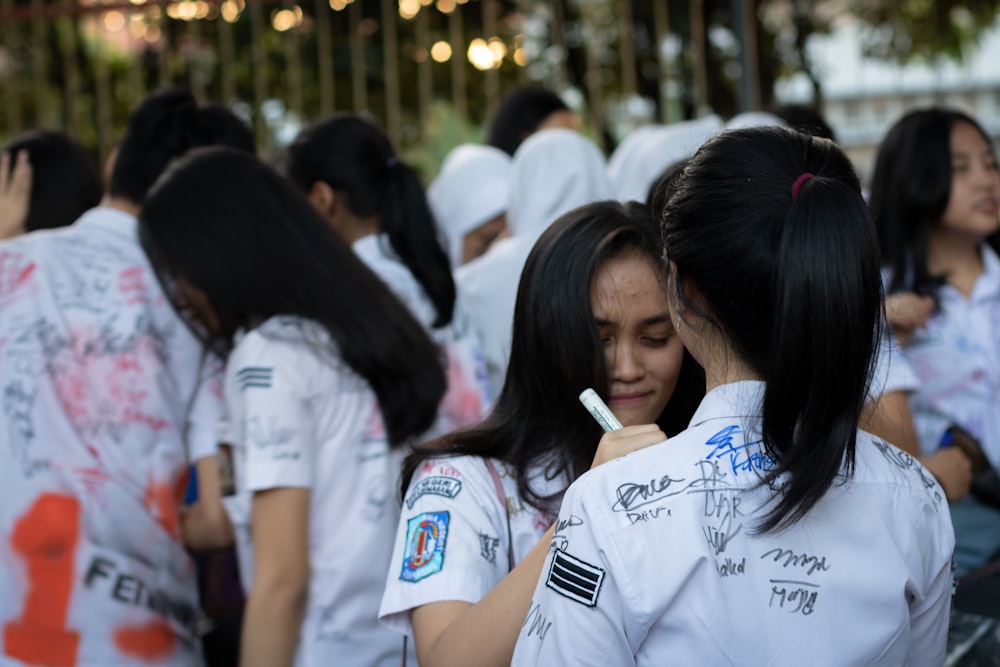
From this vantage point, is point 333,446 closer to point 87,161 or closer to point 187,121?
point 187,121

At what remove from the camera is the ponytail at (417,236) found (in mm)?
2535

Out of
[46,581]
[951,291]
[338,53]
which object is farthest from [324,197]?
[338,53]

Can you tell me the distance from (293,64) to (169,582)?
11.4 ft

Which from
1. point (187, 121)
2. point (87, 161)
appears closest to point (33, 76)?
point (87, 161)

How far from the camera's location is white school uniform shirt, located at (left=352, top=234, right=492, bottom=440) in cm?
244

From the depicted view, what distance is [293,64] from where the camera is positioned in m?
5.26

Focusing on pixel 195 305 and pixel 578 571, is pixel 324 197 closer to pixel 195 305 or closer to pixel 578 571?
pixel 195 305

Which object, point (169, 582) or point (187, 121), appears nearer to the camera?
point (169, 582)

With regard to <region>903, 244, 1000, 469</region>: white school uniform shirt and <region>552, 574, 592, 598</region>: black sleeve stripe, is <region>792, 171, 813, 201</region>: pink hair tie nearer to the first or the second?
<region>552, 574, 592, 598</region>: black sleeve stripe

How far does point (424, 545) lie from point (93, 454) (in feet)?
2.95

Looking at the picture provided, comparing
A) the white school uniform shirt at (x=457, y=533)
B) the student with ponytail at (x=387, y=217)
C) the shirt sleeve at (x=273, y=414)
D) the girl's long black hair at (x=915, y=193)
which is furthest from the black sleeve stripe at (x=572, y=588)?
the girl's long black hair at (x=915, y=193)

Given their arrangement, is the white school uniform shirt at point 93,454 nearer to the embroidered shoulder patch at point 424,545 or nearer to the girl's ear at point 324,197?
the girl's ear at point 324,197

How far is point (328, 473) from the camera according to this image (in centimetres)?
210

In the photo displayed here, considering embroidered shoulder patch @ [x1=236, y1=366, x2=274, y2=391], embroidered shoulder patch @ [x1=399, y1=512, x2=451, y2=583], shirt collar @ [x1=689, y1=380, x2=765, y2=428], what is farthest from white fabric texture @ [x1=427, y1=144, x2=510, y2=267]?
shirt collar @ [x1=689, y1=380, x2=765, y2=428]
